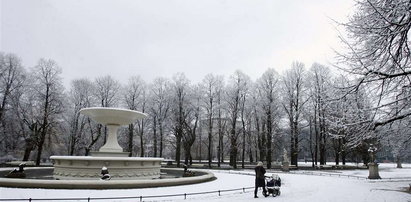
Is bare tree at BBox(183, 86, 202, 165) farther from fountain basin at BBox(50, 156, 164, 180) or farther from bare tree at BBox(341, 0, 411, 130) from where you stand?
bare tree at BBox(341, 0, 411, 130)

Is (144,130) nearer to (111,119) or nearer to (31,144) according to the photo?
(31,144)

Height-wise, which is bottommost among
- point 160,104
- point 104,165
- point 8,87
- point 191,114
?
point 104,165

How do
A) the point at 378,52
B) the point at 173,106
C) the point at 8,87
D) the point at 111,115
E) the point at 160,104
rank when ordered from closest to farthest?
the point at 378,52 < the point at 111,115 < the point at 8,87 < the point at 173,106 < the point at 160,104

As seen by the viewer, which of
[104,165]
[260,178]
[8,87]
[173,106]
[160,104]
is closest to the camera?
[260,178]

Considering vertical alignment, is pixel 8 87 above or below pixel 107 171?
above

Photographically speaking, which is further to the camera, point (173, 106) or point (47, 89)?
point (173, 106)

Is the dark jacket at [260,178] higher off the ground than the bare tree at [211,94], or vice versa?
the bare tree at [211,94]

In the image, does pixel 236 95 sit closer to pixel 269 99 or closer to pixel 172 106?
pixel 269 99

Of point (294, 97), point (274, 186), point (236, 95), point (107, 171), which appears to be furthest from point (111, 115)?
point (294, 97)

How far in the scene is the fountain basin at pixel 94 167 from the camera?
1853 cm

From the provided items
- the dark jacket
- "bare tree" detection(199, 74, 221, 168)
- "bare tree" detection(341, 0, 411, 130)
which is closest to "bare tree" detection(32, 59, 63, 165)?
"bare tree" detection(199, 74, 221, 168)

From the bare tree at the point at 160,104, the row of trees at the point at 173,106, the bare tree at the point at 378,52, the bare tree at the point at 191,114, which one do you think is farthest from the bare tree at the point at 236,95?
the bare tree at the point at 378,52

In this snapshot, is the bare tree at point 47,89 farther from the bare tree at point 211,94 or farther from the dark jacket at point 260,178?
the dark jacket at point 260,178

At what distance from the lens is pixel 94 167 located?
18.6 m
